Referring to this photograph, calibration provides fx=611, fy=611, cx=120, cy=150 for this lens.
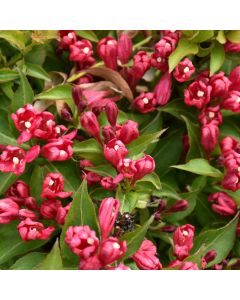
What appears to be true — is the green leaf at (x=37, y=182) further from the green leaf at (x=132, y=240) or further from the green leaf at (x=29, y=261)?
the green leaf at (x=132, y=240)

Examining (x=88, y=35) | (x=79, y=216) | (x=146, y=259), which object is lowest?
(x=146, y=259)

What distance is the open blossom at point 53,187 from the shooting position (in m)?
1.33

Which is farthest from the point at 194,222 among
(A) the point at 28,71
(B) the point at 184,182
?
(A) the point at 28,71

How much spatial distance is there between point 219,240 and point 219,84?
376 millimetres

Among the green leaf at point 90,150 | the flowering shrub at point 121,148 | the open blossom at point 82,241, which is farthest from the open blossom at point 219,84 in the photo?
the open blossom at point 82,241

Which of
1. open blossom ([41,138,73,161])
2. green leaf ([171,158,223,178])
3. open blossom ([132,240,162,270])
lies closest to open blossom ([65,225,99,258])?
open blossom ([132,240,162,270])

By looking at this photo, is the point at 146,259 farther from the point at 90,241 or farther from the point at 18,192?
the point at 18,192

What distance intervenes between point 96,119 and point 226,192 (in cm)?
37

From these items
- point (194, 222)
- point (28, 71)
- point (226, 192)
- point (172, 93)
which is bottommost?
point (194, 222)

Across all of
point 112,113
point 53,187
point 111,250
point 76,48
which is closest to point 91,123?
point 112,113

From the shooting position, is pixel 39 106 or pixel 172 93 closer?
pixel 39 106

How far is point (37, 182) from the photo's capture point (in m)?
1.39

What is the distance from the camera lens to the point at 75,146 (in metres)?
1.38

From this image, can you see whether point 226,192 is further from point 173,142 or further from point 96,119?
point 96,119
